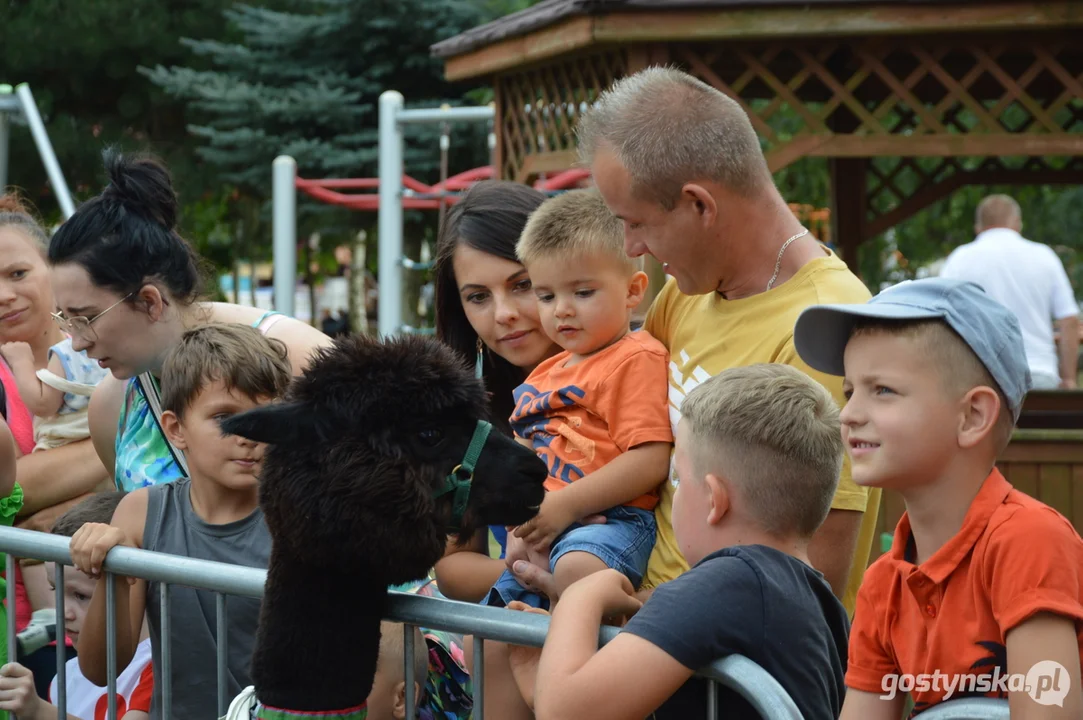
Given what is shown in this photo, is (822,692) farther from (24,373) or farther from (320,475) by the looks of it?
(24,373)

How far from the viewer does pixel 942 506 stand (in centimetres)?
202

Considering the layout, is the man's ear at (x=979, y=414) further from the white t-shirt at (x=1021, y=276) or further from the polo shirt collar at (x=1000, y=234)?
the polo shirt collar at (x=1000, y=234)

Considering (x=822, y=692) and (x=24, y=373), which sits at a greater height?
(x=24, y=373)

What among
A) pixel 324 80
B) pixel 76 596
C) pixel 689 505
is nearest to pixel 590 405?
pixel 689 505

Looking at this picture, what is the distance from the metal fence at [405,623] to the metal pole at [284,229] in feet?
27.6

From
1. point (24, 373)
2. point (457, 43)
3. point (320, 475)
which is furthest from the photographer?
Answer: point (457, 43)

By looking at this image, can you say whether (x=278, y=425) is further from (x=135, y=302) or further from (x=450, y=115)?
(x=450, y=115)

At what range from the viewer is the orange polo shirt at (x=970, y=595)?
6.02 feet

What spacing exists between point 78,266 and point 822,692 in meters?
2.50

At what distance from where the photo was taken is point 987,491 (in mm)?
1991

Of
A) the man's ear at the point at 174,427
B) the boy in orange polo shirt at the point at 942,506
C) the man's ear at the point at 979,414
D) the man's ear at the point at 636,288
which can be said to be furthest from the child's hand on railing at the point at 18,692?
the man's ear at the point at 979,414

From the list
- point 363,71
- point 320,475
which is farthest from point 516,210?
point 363,71

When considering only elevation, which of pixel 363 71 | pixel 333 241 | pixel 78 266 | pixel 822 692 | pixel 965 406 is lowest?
pixel 822 692

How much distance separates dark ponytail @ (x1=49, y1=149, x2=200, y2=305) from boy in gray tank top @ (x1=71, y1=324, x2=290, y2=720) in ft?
1.35
